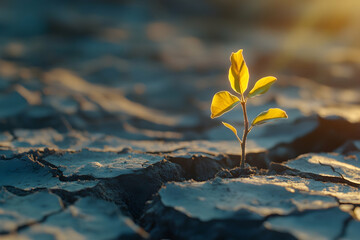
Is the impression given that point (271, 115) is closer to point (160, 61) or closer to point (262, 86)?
point (262, 86)

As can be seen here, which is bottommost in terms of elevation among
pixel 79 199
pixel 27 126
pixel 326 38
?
pixel 27 126

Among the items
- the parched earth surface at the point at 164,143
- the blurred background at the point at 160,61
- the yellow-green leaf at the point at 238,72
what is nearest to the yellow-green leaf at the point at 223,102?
the yellow-green leaf at the point at 238,72

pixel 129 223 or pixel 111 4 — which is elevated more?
pixel 111 4

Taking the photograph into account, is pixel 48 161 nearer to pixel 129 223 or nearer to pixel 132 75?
pixel 129 223

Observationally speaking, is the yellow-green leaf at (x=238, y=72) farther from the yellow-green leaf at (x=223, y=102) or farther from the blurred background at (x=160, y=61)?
the blurred background at (x=160, y=61)

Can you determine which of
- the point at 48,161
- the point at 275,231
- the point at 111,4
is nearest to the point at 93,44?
the point at 111,4

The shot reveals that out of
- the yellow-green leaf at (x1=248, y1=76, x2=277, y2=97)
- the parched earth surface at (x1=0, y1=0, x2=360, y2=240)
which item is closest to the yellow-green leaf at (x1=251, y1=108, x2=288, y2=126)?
the yellow-green leaf at (x1=248, y1=76, x2=277, y2=97)
